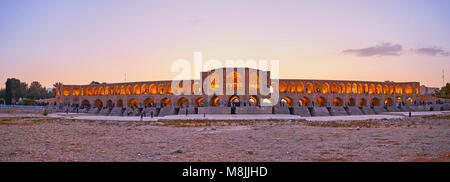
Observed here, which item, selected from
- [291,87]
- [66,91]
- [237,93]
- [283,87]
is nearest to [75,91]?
[66,91]

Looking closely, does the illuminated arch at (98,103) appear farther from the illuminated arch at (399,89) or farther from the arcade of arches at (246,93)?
the illuminated arch at (399,89)

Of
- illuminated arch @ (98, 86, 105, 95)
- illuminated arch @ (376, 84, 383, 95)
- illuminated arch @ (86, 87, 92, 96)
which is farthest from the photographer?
illuminated arch @ (86, 87, 92, 96)

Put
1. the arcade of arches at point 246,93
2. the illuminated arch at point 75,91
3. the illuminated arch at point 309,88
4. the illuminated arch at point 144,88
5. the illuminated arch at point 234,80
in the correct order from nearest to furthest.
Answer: the illuminated arch at point 234,80, the arcade of arches at point 246,93, the illuminated arch at point 309,88, the illuminated arch at point 144,88, the illuminated arch at point 75,91

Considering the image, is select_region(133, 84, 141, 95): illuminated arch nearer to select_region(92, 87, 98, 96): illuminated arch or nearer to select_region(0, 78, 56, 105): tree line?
select_region(92, 87, 98, 96): illuminated arch

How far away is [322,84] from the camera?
43.3m

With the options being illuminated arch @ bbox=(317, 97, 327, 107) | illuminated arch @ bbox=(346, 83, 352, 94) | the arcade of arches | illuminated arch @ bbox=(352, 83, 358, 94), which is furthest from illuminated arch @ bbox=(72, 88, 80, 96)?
illuminated arch @ bbox=(352, 83, 358, 94)

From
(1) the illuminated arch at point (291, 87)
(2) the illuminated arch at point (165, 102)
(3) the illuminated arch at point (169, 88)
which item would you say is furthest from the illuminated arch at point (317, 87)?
(2) the illuminated arch at point (165, 102)

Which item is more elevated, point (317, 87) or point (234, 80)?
point (234, 80)

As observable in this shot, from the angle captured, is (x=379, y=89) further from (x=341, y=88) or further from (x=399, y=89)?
(x=341, y=88)

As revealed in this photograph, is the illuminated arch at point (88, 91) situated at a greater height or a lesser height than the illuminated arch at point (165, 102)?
greater

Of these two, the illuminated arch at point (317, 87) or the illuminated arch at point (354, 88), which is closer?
the illuminated arch at point (317, 87)
